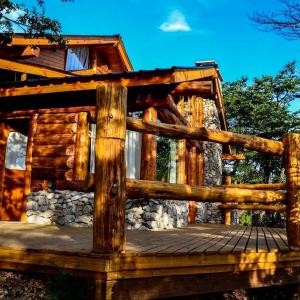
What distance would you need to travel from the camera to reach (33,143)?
8969 millimetres

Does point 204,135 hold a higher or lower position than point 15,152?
lower

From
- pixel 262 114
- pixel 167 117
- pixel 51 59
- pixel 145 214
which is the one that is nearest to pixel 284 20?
pixel 167 117

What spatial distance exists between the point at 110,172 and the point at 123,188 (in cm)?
18

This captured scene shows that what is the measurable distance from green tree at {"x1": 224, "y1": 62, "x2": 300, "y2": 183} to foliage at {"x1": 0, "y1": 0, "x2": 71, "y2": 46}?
51.7 ft

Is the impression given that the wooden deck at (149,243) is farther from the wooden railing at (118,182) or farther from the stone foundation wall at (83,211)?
the stone foundation wall at (83,211)

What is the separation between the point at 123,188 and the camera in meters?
3.24

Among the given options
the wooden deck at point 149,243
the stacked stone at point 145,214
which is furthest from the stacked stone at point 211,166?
the wooden deck at point 149,243

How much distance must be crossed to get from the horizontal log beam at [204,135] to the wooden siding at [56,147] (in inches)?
192

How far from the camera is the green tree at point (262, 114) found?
23656 mm

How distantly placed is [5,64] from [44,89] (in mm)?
2147

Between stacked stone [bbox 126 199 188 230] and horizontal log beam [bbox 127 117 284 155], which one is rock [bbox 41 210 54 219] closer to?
stacked stone [bbox 126 199 188 230]

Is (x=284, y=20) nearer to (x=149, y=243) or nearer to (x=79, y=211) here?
(x=149, y=243)

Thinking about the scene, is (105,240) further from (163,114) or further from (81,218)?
(163,114)

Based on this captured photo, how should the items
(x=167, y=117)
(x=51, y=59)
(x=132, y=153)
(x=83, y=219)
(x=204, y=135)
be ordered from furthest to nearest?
1. (x=51, y=59)
2. (x=167, y=117)
3. (x=132, y=153)
4. (x=83, y=219)
5. (x=204, y=135)
